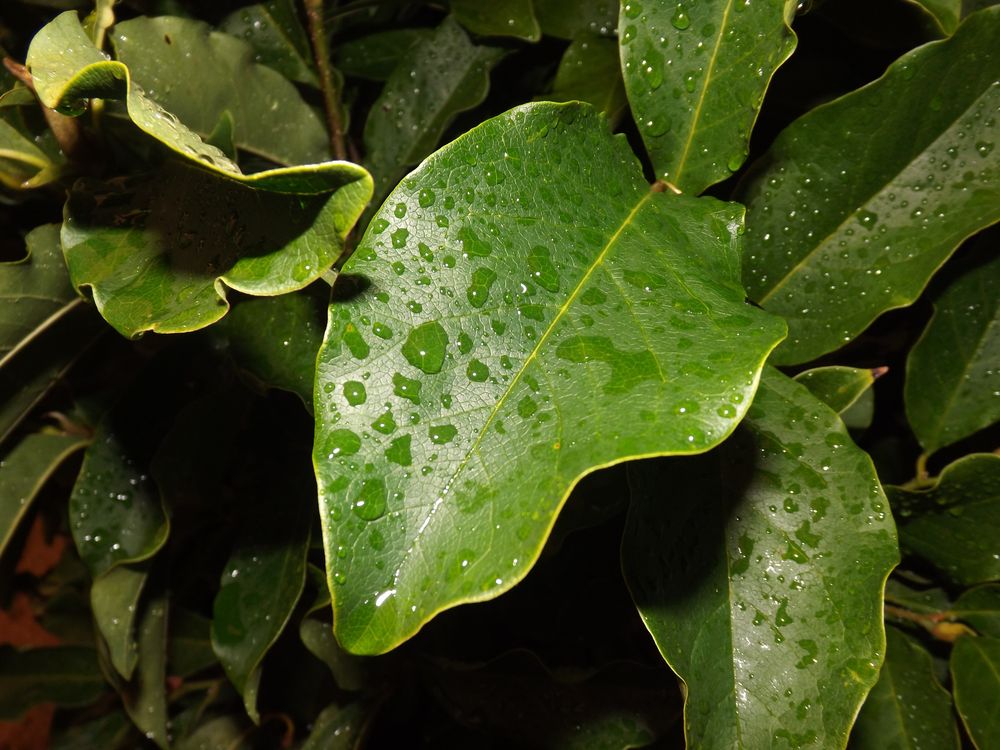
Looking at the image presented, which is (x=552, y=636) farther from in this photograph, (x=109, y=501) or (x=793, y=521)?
(x=109, y=501)

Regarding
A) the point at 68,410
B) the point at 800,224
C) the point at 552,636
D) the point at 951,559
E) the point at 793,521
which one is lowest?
the point at 68,410

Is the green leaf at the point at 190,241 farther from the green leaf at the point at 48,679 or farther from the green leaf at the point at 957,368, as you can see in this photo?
the green leaf at the point at 48,679

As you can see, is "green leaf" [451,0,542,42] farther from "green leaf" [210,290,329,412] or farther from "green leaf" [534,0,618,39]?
"green leaf" [210,290,329,412]

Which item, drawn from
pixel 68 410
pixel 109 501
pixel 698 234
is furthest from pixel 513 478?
pixel 68 410

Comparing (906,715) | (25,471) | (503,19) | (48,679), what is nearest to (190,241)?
(503,19)

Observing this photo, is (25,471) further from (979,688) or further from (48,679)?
(979,688)

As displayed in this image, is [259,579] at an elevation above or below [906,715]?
below
